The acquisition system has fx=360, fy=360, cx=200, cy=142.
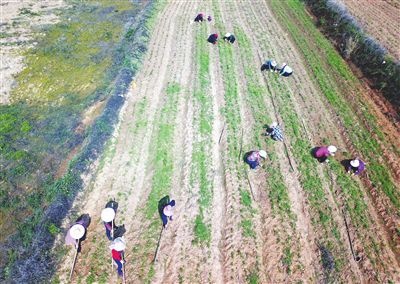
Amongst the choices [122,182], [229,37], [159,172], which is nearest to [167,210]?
[159,172]

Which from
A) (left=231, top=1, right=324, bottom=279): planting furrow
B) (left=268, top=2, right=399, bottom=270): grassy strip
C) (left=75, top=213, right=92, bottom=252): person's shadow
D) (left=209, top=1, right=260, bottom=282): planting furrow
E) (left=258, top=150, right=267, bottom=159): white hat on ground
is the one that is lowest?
(left=75, top=213, right=92, bottom=252): person's shadow

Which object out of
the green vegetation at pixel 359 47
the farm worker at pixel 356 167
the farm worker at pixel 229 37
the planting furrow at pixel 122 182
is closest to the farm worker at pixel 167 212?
the planting furrow at pixel 122 182

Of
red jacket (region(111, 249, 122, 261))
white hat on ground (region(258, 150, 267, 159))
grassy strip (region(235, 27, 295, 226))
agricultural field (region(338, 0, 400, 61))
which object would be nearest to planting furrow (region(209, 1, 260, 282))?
grassy strip (region(235, 27, 295, 226))

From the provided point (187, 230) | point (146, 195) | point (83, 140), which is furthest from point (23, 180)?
point (187, 230)

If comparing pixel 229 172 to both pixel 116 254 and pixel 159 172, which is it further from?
pixel 116 254

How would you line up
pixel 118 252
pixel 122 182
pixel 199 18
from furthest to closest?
pixel 199 18
pixel 122 182
pixel 118 252

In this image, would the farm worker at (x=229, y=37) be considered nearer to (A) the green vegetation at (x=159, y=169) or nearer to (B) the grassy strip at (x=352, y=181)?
(B) the grassy strip at (x=352, y=181)

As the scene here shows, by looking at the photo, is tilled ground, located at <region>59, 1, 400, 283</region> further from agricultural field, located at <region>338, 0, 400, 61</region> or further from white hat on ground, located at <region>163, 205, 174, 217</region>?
agricultural field, located at <region>338, 0, 400, 61</region>
